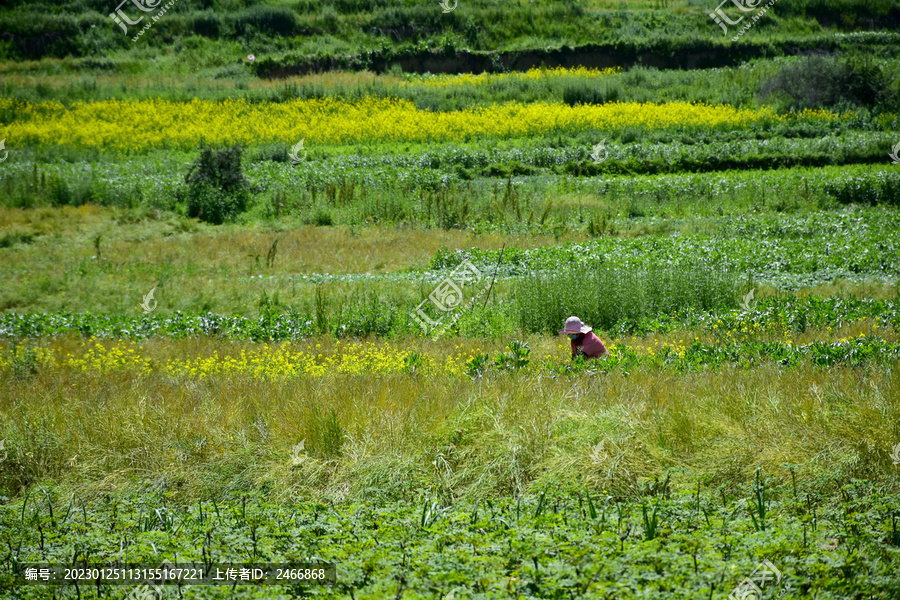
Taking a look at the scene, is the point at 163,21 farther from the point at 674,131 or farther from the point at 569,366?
the point at 569,366

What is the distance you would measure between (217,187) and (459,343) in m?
14.1

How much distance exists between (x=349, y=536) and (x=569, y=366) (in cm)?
402

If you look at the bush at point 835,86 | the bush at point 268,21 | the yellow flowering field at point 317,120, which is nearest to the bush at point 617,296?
the yellow flowering field at point 317,120

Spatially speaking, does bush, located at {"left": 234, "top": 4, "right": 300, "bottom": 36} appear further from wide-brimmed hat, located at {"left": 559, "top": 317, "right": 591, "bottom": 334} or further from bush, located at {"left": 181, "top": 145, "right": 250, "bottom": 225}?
wide-brimmed hat, located at {"left": 559, "top": 317, "right": 591, "bottom": 334}

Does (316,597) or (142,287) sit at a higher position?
(316,597)

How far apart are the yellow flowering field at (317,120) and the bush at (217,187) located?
6113 mm

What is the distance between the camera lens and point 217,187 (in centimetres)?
2183

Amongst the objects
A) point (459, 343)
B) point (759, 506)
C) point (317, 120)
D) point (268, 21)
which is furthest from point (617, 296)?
point (268, 21)

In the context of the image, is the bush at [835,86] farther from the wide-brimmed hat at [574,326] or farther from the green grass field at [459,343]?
the wide-brimmed hat at [574,326]

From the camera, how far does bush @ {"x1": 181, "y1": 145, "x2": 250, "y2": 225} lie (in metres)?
21.0

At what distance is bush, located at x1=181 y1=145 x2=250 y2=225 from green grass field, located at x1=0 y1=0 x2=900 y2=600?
0.14 meters

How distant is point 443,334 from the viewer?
448 inches

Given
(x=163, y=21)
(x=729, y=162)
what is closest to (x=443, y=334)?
(x=729, y=162)

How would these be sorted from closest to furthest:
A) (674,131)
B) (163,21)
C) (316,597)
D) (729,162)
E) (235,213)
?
(316,597)
(235,213)
(729,162)
(674,131)
(163,21)
